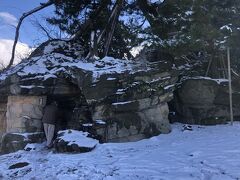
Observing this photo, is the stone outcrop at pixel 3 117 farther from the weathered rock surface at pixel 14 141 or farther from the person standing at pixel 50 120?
the person standing at pixel 50 120

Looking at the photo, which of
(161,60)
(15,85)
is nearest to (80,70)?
(15,85)

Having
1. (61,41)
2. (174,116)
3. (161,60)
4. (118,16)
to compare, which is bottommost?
(174,116)

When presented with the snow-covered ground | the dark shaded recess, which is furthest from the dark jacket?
the dark shaded recess

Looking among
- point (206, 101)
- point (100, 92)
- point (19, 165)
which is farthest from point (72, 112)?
point (206, 101)

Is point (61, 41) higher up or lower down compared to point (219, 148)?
higher up

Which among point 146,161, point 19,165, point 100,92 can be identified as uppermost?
point 100,92

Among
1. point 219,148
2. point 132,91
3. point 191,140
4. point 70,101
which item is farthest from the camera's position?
point 70,101

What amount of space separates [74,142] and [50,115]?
1996 millimetres

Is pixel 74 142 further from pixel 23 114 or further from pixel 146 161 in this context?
pixel 23 114

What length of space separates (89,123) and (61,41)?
Result: 5.01 meters

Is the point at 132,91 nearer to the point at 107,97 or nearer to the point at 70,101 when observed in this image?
the point at 107,97

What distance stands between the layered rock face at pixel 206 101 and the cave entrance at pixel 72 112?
14.3ft

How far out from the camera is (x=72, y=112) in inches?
498

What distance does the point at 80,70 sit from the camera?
473 inches
